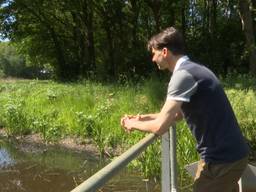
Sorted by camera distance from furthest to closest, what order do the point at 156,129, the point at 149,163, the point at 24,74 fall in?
1. the point at 24,74
2. the point at 149,163
3. the point at 156,129

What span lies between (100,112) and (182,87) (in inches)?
388

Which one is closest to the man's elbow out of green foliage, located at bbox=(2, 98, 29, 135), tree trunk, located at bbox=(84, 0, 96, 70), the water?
the water

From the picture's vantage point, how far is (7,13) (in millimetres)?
31500

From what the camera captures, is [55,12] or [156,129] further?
[55,12]

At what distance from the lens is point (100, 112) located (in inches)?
513

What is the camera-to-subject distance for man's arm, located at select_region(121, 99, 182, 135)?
3240 mm

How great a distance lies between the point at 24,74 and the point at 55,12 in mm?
40069

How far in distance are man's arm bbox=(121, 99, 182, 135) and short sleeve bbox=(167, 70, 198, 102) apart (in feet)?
0.11

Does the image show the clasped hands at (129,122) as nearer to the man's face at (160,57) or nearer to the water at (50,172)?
the man's face at (160,57)

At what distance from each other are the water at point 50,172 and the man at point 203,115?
Result: 4.99m

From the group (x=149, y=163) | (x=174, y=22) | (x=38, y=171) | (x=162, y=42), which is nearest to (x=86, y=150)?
(x=38, y=171)

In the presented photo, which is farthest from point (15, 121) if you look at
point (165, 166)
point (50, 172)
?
point (165, 166)

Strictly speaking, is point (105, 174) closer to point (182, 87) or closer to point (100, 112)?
point (182, 87)

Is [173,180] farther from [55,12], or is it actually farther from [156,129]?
[55,12]
